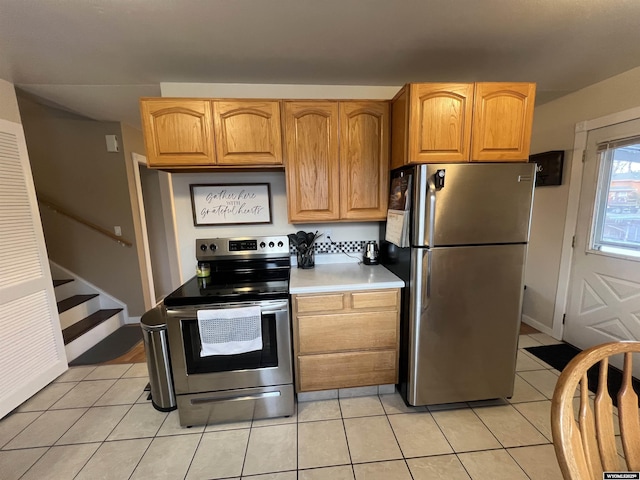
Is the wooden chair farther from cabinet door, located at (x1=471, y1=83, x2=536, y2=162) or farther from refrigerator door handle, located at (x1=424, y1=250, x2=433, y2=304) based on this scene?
cabinet door, located at (x1=471, y1=83, x2=536, y2=162)

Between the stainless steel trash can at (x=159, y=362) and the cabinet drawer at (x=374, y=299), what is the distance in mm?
1309

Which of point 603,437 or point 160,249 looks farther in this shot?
point 160,249

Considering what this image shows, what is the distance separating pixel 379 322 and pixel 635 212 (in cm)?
215

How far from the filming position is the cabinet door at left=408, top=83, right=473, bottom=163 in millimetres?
1646

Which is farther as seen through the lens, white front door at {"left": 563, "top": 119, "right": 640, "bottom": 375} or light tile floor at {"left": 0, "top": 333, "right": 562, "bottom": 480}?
white front door at {"left": 563, "top": 119, "right": 640, "bottom": 375}

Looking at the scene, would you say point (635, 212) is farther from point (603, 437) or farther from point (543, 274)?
point (603, 437)

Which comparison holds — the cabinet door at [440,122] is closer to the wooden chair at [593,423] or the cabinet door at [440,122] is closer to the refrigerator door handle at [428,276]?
the refrigerator door handle at [428,276]

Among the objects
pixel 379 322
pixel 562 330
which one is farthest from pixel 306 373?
pixel 562 330

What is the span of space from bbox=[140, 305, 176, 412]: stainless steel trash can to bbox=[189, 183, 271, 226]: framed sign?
83 cm

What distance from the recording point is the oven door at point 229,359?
1.64 meters

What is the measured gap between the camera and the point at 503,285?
5.68 feet

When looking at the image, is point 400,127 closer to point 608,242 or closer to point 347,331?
point 347,331

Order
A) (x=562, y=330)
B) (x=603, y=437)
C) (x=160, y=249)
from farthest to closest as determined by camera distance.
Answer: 1. (x=160, y=249)
2. (x=562, y=330)
3. (x=603, y=437)

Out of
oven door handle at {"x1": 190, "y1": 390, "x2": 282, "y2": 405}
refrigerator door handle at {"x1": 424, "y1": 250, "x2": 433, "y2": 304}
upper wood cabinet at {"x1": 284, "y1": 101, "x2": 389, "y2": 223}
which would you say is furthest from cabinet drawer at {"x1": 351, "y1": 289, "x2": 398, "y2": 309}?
oven door handle at {"x1": 190, "y1": 390, "x2": 282, "y2": 405}
